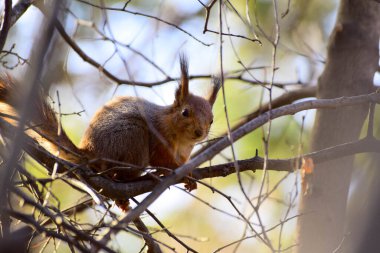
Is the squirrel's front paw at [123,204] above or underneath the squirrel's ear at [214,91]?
underneath

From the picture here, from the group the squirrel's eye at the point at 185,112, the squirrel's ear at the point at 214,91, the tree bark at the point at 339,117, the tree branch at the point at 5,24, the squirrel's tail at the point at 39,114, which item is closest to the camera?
the tree branch at the point at 5,24

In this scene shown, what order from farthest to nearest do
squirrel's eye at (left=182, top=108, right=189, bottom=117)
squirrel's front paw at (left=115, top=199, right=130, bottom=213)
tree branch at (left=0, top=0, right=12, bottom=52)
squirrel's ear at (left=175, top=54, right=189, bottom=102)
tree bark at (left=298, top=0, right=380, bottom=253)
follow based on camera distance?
1. squirrel's eye at (left=182, top=108, right=189, bottom=117)
2. tree bark at (left=298, top=0, right=380, bottom=253)
3. squirrel's ear at (left=175, top=54, right=189, bottom=102)
4. squirrel's front paw at (left=115, top=199, right=130, bottom=213)
5. tree branch at (left=0, top=0, right=12, bottom=52)

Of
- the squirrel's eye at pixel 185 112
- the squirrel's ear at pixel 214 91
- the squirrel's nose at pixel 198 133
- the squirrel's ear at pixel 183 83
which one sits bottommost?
the squirrel's nose at pixel 198 133

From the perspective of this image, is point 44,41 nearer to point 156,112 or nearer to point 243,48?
point 156,112

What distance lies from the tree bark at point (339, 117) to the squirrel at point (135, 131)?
0.79 m

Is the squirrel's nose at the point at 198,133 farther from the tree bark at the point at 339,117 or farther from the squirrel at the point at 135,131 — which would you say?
the tree bark at the point at 339,117

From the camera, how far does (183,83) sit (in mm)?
4117

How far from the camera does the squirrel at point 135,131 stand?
12.0 ft

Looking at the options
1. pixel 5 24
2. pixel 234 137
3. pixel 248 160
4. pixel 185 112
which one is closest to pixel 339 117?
pixel 185 112

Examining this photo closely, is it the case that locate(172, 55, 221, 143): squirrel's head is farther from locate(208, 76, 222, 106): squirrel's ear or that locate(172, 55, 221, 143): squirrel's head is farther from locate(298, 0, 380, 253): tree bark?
locate(298, 0, 380, 253): tree bark

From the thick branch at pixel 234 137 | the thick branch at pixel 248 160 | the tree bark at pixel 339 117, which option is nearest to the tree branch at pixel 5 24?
the thick branch at pixel 248 160

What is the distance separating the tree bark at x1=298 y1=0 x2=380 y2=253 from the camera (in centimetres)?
393

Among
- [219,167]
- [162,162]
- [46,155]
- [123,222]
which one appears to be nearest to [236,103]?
[162,162]

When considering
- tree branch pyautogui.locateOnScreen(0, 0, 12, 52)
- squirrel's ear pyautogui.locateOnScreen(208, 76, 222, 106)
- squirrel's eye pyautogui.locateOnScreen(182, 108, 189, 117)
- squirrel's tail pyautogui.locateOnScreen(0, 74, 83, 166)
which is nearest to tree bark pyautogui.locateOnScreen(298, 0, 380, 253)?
squirrel's ear pyautogui.locateOnScreen(208, 76, 222, 106)
